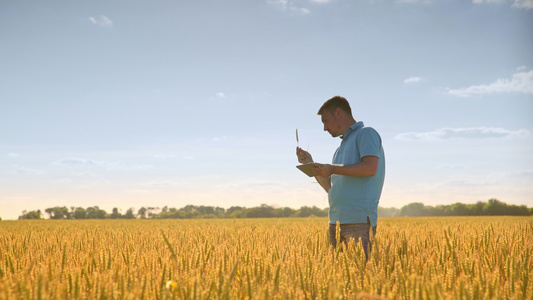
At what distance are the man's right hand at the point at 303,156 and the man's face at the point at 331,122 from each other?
0.39 m

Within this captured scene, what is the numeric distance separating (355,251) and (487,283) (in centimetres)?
106

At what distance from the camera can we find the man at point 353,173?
11.2ft

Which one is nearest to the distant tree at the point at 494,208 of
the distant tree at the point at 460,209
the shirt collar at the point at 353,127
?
the distant tree at the point at 460,209

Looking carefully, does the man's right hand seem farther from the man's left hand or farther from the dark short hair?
the man's left hand

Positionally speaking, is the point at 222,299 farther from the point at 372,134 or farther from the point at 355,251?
the point at 372,134

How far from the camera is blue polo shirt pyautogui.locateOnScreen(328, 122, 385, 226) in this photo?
354cm

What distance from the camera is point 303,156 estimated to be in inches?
162

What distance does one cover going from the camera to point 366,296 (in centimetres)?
161

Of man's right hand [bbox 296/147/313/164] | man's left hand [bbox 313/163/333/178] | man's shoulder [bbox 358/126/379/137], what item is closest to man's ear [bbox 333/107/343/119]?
man's shoulder [bbox 358/126/379/137]

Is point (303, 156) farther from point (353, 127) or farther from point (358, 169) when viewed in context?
point (358, 169)

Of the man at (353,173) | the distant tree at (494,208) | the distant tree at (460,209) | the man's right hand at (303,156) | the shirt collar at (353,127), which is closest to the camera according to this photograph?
the man at (353,173)

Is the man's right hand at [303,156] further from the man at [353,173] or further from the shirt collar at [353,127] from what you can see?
the shirt collar at [353,127]

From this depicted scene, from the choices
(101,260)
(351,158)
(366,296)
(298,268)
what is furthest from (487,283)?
(101,260)

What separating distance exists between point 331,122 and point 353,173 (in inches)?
27.7
